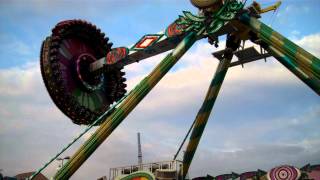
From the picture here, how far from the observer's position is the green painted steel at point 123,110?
1962 centimetres

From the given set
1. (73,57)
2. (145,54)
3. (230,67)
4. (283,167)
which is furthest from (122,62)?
(283,167)

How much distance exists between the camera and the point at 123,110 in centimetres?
2003

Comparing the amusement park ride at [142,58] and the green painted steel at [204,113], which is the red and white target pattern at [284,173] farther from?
the green painted steel at [204,113]

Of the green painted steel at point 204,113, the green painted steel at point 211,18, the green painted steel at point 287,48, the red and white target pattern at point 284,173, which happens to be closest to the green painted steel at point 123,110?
the green painted steel at point 211,18

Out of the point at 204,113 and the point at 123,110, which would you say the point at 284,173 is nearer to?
the point at 204,113

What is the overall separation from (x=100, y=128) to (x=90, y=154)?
1.23m

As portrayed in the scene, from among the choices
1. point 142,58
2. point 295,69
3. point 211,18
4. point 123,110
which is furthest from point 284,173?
point 142,58

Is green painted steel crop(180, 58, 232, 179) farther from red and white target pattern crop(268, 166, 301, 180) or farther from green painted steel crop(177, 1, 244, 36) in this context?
red and white target pattern crop(268, 166, 301, 180)

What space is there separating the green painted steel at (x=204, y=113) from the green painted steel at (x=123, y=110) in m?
2.85

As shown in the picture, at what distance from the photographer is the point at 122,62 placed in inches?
986

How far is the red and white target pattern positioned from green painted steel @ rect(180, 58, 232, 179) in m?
4.65

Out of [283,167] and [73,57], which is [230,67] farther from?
[73,57]

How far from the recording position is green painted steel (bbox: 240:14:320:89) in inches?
701

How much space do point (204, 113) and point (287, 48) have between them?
20.8 ft
